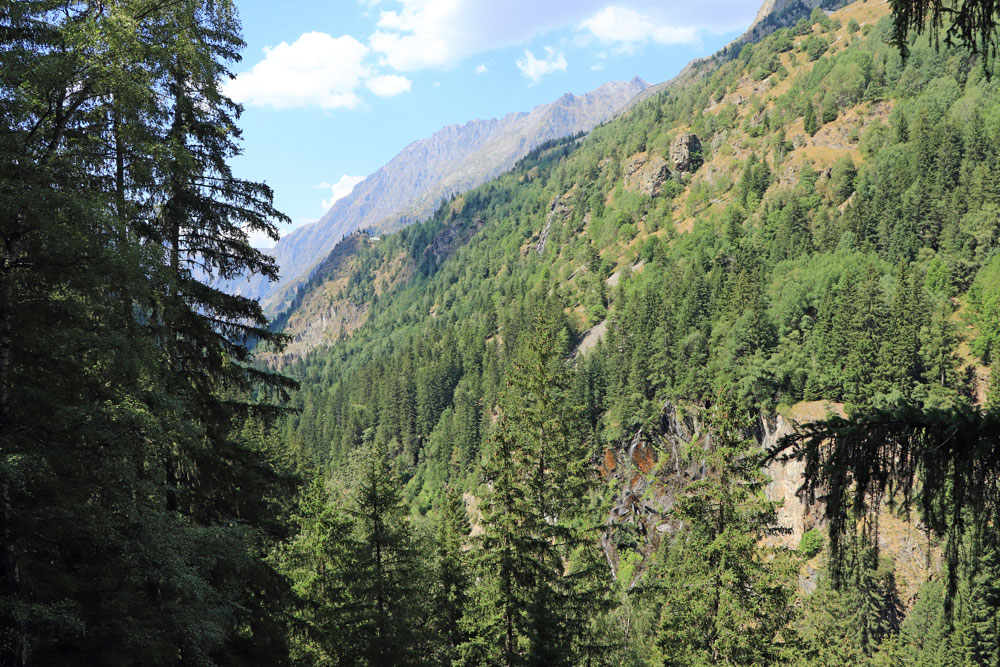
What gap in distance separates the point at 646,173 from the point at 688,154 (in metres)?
11.0

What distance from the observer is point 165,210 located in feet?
33.2

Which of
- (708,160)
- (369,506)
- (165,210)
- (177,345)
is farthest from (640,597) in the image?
(708,160)

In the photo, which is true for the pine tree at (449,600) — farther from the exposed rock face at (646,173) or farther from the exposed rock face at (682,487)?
the exposed rock face at (646,173)

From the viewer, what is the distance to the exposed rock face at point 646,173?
13262 cm

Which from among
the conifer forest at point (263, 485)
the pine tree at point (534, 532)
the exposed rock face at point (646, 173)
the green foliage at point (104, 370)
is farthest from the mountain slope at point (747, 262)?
the green foliage at point (104, 370)

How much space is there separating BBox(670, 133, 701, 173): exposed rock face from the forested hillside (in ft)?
2.27

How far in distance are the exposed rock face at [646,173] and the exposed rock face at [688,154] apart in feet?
10.2

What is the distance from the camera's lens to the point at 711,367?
204 ft

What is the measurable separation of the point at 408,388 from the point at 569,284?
4300cm

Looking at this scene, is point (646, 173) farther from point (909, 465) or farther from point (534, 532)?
point (909, 465)

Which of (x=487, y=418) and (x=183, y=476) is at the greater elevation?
(x=183, y=476)

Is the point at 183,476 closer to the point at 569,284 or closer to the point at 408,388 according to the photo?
the point at 408,388

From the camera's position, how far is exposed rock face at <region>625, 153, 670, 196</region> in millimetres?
132625

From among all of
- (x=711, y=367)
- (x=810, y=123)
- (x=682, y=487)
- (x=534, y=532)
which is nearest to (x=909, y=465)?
(x=682, y=487)
